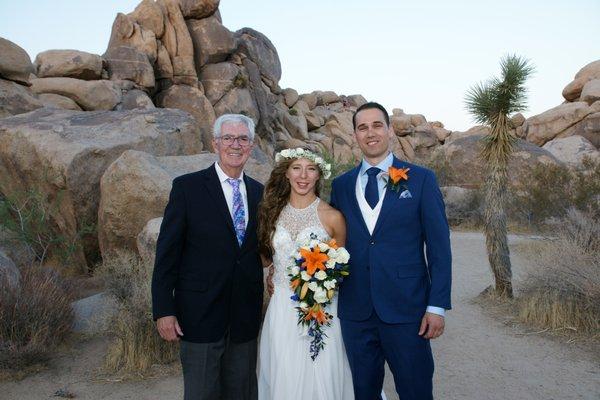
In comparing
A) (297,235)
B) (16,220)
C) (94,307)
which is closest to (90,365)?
(94,307)

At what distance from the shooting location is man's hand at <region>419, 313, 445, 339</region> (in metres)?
3.28

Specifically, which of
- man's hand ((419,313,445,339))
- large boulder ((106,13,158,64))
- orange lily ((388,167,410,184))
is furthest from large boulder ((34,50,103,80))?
man's hand ((419,313,445,339))

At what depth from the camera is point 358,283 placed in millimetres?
3533

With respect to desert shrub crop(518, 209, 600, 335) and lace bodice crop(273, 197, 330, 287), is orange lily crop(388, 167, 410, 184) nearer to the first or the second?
lace bodice crop(273, 197, 330, 287)

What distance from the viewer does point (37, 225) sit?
10555mm

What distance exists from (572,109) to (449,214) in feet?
65.7

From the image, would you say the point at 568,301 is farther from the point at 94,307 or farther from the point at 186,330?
the point at 94,307

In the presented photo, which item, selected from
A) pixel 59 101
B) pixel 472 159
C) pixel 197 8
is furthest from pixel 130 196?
pixel 197 8

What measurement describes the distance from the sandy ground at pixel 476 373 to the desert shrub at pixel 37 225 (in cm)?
426

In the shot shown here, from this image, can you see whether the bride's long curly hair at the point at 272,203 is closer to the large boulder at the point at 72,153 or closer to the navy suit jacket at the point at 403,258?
the navy suit jacket at the point at 403,258

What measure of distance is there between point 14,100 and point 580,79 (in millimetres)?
38942

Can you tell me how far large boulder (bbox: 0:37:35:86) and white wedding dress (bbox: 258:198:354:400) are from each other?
16012mm

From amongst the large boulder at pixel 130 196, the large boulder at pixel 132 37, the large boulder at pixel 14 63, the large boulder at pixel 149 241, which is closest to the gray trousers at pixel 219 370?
the large boulder at pixel 149 241

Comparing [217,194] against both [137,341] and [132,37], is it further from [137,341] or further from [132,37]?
[132,37]
